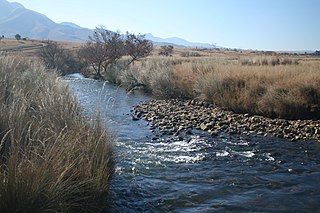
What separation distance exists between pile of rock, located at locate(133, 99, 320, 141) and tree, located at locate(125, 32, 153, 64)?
2397 cm

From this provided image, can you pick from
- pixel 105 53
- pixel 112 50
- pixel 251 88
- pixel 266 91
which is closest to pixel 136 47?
pixel 112 50

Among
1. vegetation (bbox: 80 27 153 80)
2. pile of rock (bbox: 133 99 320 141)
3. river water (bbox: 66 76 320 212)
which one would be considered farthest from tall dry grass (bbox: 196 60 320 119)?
vegetation (bbox: 80 27 153 80)

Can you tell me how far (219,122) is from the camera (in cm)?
1373

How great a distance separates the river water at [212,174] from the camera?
6.33 m

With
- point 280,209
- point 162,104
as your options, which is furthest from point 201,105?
point 280,209

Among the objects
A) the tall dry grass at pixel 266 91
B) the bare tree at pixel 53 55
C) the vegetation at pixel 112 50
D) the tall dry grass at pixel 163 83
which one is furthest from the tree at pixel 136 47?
the tall dry grass at pixel 266 91

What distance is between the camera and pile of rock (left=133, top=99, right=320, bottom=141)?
39.6 feet

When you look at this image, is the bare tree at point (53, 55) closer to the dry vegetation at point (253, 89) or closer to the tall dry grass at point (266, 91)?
the dry vegetation at point (253, 89)

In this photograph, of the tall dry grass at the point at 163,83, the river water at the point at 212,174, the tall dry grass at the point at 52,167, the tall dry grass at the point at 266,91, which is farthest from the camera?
the tall dry grass at the point at 163,83

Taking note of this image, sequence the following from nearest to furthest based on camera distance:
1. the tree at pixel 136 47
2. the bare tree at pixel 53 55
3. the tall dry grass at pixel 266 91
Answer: the tall dry grass at pixel 266 91 < the tree at pixel 136 47 < the bare tree at pixel 53 55

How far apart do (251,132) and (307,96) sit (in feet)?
11.1

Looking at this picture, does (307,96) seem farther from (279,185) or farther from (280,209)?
(280,209)

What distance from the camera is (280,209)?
20.2 feet

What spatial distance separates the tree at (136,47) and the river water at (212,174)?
3011 centimetres
